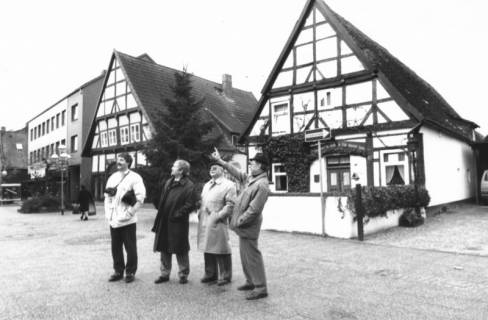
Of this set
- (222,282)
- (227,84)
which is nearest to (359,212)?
(222,282)

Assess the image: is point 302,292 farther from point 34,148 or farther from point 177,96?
point 34,148

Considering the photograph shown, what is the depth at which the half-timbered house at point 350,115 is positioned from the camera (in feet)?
52.3

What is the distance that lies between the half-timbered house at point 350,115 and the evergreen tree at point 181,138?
17.0 feet

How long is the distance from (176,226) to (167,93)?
884 inches

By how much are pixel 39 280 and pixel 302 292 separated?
13.0ft

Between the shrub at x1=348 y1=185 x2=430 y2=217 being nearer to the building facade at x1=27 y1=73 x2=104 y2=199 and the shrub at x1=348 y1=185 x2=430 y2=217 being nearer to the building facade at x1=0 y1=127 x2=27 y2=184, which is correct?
the building facade at x1=27 y1=73 x2=104 y2=199

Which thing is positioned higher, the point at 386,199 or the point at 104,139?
the point at 104,139

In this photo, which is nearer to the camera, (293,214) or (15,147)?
(293,214)

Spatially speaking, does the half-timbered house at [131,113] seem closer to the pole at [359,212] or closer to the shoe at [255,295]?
the pole at [359,212]

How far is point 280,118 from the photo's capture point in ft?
64.6

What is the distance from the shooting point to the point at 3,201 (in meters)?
34.5

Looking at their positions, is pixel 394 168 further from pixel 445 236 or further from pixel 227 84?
pixel 227 84

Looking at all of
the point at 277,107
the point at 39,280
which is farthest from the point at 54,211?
the point at 39,280

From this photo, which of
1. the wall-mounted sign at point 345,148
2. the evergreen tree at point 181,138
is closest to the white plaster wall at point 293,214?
the evergreen tree at point 181,138
